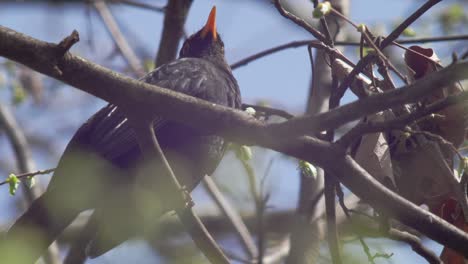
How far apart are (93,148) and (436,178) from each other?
161 centimetres

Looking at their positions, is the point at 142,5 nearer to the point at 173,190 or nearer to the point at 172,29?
the point at 172,29

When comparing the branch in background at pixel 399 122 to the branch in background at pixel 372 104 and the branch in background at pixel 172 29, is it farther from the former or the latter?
the branch in background at pixel 172 29

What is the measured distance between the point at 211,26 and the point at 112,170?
5.88 ft

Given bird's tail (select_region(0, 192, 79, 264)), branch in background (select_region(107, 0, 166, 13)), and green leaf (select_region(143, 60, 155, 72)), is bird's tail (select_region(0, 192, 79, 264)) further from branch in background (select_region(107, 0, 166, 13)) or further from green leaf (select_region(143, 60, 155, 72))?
green leaf (select_region(143, 60, 155, 72))

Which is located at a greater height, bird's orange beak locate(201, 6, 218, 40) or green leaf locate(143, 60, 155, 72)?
bird's orange beak locate(201, 6, 218, 40)

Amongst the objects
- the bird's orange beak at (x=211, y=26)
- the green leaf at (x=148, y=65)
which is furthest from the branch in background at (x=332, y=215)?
the green leaf at (x=148, y=65)

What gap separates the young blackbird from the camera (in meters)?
3.40

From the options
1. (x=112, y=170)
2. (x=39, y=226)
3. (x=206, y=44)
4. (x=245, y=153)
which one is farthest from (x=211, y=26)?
(x=39, y=226)

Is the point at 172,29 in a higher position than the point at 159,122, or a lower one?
higher

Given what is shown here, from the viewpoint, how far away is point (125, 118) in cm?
359

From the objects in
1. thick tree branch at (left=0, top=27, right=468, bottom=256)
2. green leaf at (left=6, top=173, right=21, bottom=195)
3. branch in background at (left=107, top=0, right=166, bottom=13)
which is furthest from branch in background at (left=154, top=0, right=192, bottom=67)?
thick tree branch at (left=0, top=27, right=468, bottom=256)

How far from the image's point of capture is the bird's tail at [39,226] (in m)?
3.09

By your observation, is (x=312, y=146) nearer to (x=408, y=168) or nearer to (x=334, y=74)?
(x=334, y=74)

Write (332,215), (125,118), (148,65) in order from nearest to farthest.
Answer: (332,215), (125,118), (148,65)
